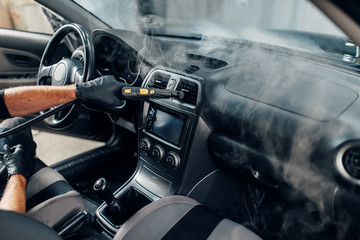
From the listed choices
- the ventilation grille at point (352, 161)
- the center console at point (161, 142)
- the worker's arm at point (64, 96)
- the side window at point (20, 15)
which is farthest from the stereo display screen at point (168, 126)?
the side window at point (20, 15)

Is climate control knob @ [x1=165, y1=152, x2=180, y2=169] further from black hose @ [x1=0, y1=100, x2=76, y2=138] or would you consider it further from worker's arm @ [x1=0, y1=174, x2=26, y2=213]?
worker's arm @ [x1=0, y1=174, x2=26, y2=213]

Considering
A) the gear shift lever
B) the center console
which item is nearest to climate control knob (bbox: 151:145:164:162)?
the center console

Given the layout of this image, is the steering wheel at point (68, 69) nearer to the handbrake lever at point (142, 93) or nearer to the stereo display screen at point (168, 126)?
the handbrake lever at point (142, 93)

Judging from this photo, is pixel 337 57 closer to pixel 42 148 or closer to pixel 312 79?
pixel 312 79

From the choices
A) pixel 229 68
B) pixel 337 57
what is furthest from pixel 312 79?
pixel 229 68

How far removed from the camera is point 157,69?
65.6 inches

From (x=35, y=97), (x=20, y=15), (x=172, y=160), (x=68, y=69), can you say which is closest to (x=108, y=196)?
(x=172, y=160)

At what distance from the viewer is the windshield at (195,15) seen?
169cm

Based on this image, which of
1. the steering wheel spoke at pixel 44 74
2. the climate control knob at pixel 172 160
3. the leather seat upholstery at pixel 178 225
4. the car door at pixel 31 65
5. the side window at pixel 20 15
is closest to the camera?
the leather seat upholstery at pixel 178 225

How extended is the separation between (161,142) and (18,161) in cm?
67

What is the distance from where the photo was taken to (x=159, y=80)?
1.65 metres

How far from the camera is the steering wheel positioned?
60.2 inches

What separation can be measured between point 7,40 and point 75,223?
1614mm

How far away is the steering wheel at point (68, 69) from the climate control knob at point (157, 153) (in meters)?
0.44
